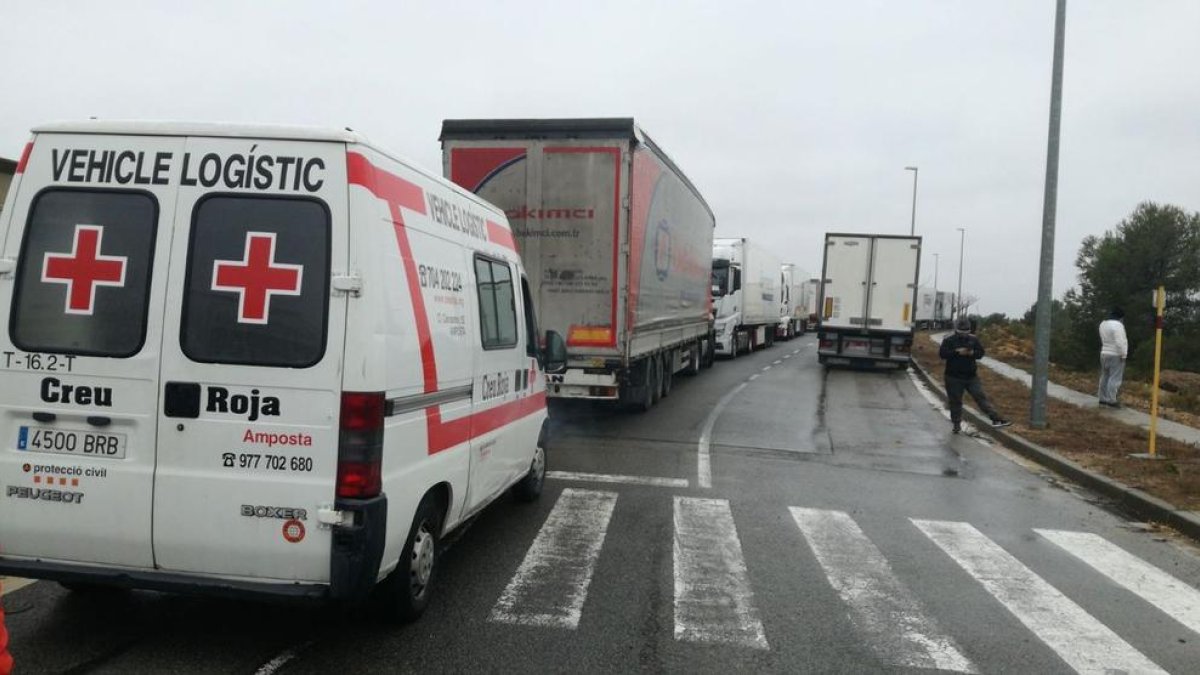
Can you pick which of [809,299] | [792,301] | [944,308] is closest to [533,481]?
[792,301]

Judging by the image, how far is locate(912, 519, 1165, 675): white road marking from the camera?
4.70 metres

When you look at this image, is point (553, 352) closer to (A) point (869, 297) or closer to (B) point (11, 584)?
(B) point (11, 584)

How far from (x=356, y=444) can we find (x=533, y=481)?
3787 mm

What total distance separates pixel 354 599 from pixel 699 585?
92.3 inches

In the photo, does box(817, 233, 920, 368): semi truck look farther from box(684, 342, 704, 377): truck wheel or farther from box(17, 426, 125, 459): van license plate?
box(17, 426, 125, 459): van license plate

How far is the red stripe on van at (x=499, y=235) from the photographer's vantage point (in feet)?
20.4

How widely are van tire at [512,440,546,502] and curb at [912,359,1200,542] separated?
17.9ft

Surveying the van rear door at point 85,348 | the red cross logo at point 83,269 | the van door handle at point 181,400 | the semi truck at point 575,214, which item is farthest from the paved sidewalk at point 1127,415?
the red cross logo at point 83,269

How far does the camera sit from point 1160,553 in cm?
716

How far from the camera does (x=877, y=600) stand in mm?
5543

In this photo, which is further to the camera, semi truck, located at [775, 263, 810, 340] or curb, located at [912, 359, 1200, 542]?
semi truck, located at [775, 263, 810, 340]

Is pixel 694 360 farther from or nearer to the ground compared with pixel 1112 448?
farther from the ground

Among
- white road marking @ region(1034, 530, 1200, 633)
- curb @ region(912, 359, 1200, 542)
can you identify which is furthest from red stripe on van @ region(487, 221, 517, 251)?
curb @ region(912, 359, 1200, 542)

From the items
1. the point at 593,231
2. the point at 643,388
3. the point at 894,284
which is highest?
the point at 894,284
